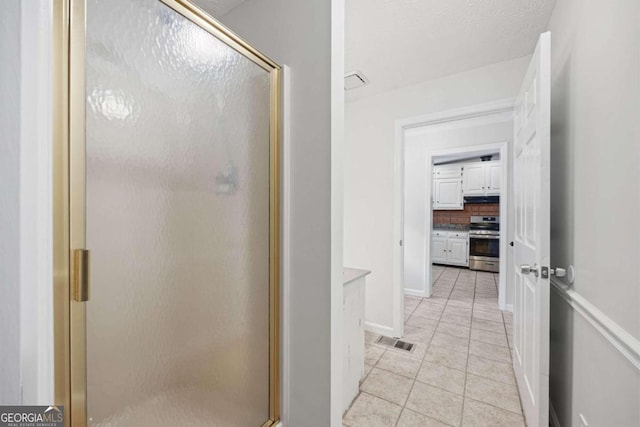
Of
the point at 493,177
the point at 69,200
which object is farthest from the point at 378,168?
the point at 493,177

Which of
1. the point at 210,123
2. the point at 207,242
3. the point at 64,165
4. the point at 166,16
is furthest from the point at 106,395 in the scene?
the point at 166,16

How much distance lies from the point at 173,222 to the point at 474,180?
233 inches

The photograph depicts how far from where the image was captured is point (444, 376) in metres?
1.95

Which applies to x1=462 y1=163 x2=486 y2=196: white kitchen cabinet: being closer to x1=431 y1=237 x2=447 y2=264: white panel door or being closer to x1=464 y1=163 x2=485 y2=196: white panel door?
x1=464 y1=163 x2=485 y2=196: white panel door

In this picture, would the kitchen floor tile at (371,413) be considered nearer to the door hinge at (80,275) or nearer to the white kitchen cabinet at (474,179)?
the door hinge at (80,275)

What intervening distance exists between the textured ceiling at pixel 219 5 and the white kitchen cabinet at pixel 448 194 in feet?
17.8

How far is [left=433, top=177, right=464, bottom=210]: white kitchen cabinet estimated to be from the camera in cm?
570

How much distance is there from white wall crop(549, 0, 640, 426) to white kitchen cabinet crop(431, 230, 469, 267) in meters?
4.39

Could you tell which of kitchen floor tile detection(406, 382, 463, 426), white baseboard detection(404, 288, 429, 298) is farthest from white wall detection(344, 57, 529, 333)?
white baseboard detection(404, 288, 429, 298)

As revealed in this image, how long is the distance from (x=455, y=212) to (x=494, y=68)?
4.53 m

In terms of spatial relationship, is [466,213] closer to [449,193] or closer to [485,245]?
[449,193]

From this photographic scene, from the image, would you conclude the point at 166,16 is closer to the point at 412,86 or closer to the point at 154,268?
the point at 154,268

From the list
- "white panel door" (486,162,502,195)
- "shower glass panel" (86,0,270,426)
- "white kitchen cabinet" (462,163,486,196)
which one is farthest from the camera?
"white kitchen cabinet" (462,163,486,196)

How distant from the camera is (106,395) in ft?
2.30
